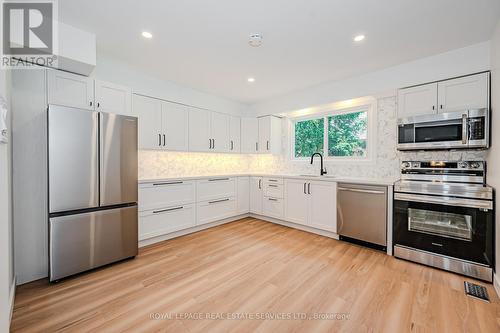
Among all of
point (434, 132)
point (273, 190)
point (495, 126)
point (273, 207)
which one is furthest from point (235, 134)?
point (495, 126)

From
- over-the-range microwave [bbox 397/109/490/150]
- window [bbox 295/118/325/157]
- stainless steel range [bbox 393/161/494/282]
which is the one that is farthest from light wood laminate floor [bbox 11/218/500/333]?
window [bbox 295/118/325/157]

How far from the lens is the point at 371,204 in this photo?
9.62ft

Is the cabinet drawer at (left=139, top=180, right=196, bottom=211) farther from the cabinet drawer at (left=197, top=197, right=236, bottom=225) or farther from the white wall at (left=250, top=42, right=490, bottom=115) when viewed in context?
the white wall at (left=250, top=42, right=490, bottom=115)

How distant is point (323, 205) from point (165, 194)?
2.52 metres

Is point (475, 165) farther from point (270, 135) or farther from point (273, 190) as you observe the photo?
point (270, 135)

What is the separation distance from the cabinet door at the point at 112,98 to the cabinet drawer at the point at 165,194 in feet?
3.46

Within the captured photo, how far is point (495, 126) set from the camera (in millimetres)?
2156

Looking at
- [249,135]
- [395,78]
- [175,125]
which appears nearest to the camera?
[395,78]

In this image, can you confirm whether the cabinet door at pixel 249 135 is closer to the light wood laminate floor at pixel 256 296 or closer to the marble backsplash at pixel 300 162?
the marble backsplash at pixel 300 162

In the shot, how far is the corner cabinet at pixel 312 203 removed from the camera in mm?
3359

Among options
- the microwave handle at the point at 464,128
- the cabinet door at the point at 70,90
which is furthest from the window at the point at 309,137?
the cabinet door at the point at 70,90

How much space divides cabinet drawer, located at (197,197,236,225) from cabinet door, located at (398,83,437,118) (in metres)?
3.18

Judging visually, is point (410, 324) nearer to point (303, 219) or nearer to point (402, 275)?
point (402, 275)

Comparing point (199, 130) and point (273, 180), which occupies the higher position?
point (199, 130)
